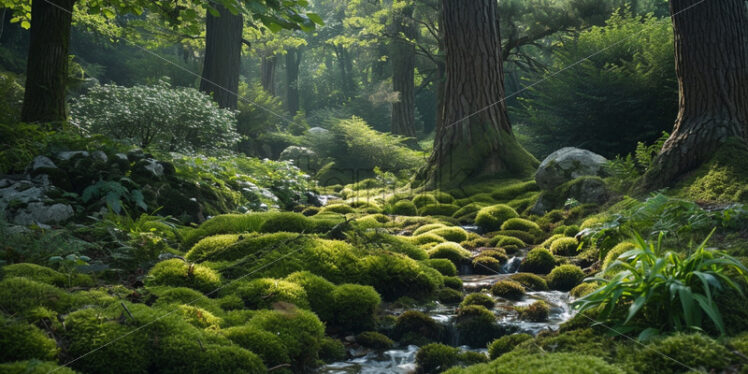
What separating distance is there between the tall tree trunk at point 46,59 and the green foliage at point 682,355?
7571 mm

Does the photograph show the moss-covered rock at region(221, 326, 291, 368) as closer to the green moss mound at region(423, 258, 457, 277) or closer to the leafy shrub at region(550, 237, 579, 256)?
the green moss mound at region(423, 258, 457, 277)

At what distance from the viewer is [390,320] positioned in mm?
3990

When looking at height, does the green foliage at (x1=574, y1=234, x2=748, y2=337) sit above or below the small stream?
above

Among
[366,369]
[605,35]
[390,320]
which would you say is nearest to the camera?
[366,369]

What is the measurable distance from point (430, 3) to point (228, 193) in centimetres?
1334

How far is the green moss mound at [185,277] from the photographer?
12.8ft

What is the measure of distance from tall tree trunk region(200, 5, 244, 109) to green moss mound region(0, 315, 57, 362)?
42.2 feet

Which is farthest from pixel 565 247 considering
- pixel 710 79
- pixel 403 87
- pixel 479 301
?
pixel 403 87

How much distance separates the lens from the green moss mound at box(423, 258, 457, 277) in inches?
210

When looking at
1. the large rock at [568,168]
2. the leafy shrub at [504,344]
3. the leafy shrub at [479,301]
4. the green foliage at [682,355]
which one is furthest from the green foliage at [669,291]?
the large rock at [568,168]

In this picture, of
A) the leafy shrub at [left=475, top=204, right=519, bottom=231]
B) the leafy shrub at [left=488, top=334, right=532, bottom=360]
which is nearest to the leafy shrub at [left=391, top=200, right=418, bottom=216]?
the leafy shrub at [left=475, top=204, right=519, bottom=231]

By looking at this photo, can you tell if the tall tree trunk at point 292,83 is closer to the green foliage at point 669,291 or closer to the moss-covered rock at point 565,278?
the moss-covered rock at point 565,278

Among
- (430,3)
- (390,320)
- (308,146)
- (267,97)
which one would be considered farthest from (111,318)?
(267,97)

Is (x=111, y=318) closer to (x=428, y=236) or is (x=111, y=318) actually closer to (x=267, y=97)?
(x=428, y=236)
